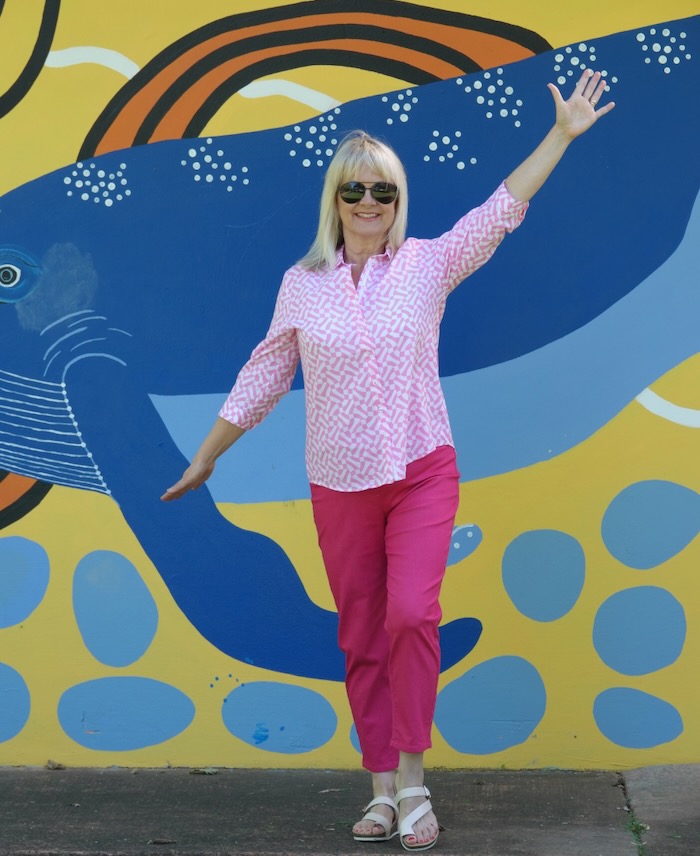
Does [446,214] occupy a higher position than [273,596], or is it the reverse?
[446,214]

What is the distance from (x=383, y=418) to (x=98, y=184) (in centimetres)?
151

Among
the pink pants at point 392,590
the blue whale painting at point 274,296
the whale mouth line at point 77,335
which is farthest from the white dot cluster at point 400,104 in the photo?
the pink pants at point 392,590

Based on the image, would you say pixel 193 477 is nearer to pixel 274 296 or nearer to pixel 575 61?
pixel 274 296

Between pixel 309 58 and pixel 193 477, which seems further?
pixel 309 58

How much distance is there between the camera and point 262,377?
364 cm

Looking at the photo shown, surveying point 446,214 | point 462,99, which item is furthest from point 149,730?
point 462,99

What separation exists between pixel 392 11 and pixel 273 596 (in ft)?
6.38

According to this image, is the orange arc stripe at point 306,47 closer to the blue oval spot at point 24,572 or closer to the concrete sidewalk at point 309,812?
the blue oval spot at point 24,572

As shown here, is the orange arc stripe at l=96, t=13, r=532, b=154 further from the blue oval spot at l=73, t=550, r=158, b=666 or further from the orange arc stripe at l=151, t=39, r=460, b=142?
the blue oval spot at l=73, t=550, r=158, b=666

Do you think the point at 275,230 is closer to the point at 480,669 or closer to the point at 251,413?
the point at 251,413

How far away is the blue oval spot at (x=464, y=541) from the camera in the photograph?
4172 millimetres

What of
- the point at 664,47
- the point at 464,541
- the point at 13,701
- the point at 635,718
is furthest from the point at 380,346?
the point at 13,701

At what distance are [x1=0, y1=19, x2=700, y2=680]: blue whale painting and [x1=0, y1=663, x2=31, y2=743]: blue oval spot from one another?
2.07 ft

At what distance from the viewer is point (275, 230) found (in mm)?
4250
